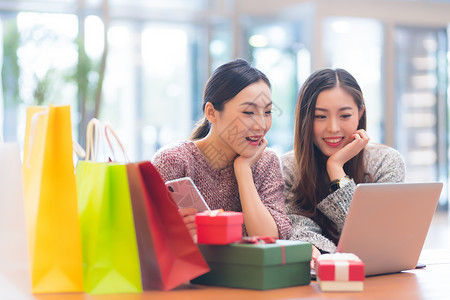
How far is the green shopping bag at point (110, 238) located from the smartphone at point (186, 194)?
0.17 meters

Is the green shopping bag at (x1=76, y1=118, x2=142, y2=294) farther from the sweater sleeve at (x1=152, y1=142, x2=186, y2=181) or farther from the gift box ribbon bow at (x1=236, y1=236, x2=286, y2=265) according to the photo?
the sweater sleeve at (x1=152, y1=142, x2=186, y2=181)

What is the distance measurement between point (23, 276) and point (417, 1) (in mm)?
6388

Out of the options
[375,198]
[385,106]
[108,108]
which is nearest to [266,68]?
[385,106]

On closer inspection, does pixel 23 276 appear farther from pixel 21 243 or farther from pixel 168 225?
pixel 168 225

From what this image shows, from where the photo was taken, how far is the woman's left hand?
1.63 m

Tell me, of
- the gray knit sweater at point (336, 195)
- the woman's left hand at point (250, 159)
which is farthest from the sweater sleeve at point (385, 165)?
the woman's left hand at point (250, 159)

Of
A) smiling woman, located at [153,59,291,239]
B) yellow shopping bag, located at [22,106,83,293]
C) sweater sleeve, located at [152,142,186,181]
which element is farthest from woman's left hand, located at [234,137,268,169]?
yellow shopping bag, located at [22,106,83,293]

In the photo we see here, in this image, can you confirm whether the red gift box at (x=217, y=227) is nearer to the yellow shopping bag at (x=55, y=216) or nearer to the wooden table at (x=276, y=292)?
the wooden table at (x=276, y=292)

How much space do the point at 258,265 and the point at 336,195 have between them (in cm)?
61

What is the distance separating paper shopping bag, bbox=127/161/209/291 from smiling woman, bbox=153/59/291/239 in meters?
0.52

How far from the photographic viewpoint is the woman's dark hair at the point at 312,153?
180 cm

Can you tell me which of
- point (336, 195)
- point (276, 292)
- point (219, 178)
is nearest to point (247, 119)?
point (219, 178)

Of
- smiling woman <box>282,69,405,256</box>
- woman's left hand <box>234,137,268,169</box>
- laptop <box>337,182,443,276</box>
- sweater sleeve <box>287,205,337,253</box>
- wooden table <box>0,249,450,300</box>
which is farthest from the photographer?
smiling woman <box>282,69,405,256</box>

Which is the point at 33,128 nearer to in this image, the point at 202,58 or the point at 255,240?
the point at 255,240
